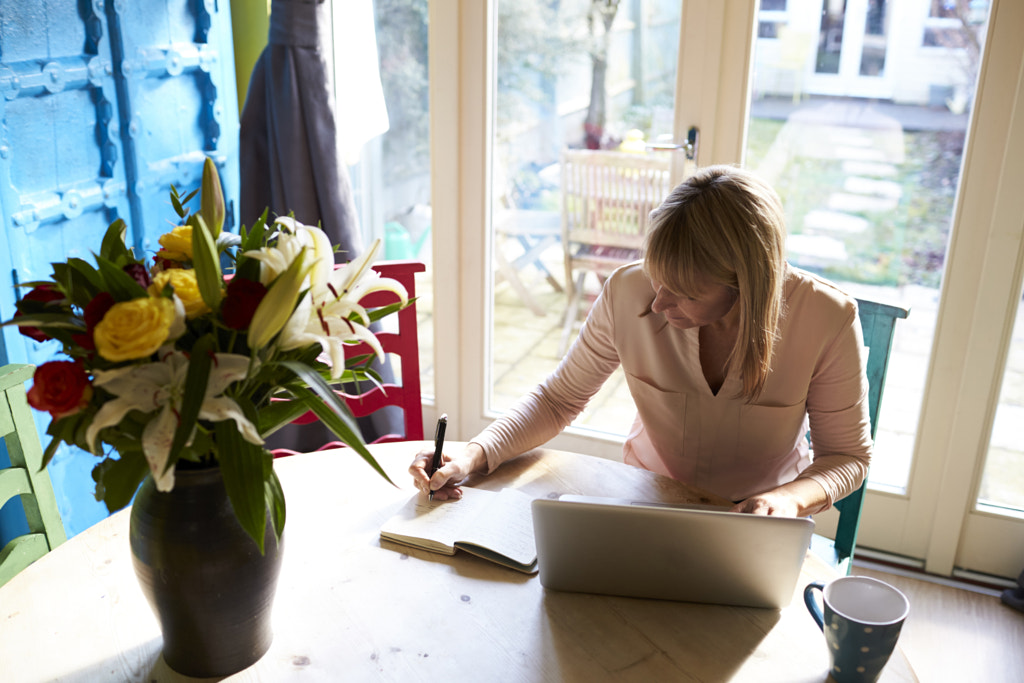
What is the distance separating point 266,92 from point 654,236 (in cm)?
151

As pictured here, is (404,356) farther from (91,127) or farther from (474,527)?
(91,127)

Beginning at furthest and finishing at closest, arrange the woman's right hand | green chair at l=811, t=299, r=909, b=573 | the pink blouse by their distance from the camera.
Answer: green chair at l=811, t=299, r=909, b=573, the pink blouse, the woman's right hand

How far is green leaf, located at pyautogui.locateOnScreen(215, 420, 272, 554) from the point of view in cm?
82

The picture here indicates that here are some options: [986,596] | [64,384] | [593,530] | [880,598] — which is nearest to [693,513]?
[593,530]

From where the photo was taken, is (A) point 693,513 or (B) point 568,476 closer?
(A) point 693,513

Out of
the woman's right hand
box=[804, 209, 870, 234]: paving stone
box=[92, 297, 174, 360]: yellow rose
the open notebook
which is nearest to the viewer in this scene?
box=[92, 297, 174, 360]: yellow rose

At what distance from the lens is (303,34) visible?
7.61 feet

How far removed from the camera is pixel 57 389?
771 mm

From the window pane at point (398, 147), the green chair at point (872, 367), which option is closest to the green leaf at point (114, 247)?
the green chair at point (872, 367)

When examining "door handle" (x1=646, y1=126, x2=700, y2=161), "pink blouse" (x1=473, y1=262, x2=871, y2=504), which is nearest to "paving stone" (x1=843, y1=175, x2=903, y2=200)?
"door handle" (x1=646, y1=126, x2=700, y2=161)

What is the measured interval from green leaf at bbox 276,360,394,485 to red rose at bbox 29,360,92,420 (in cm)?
18

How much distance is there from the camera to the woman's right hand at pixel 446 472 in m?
1.30

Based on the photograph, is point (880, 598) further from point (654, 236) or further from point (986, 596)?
point (986, 596)

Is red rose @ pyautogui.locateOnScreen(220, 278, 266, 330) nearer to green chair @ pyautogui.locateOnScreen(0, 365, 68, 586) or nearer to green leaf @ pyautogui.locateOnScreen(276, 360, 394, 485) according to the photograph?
green leaf @ pyautogui.locateOnScreen(276, 360, 394, 485)
